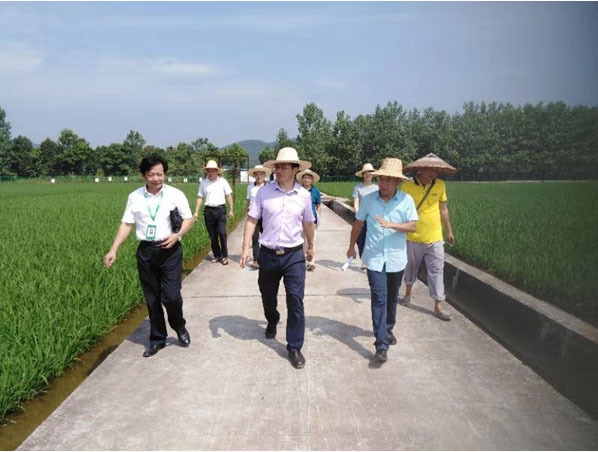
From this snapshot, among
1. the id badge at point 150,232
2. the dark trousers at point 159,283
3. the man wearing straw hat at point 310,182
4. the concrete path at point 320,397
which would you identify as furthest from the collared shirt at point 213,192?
the id badge at point 150,232

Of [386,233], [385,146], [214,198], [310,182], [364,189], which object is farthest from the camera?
[385,146]

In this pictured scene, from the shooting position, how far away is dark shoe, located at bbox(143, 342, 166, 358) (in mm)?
3939

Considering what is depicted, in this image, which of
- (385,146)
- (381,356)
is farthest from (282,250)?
(385,146)

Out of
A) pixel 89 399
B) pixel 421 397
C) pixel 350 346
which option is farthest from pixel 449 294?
pixel 89 399

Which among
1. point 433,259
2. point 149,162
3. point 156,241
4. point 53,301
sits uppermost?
point 149,162

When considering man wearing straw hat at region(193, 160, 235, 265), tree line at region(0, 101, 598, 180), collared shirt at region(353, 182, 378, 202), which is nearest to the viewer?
tree line at region(0, 101, 598, 180)

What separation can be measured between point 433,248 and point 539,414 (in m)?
2.20

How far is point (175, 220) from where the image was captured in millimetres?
3930

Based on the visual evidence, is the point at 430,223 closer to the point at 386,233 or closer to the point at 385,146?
the point at 386,233

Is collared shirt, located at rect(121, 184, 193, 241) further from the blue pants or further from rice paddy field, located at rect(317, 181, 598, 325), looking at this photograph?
rice paddy field, located at rect(317, 181, 598, 325)

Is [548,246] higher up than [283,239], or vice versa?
[283,239]

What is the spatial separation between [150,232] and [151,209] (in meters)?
0.19

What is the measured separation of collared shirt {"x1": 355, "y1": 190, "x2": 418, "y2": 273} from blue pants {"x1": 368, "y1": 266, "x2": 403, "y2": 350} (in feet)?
0.28

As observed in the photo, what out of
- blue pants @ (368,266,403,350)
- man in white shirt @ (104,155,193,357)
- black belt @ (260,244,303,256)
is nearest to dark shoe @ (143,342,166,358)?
man in white shirt @ (104,155,193,357)
